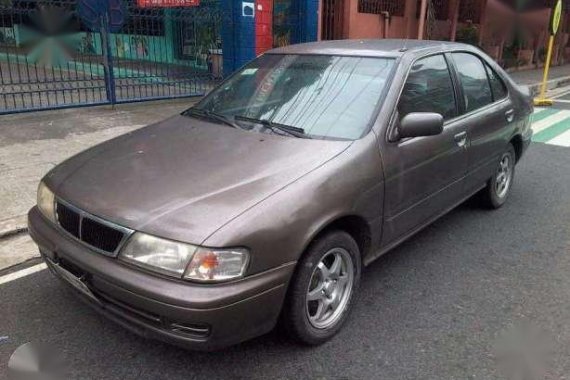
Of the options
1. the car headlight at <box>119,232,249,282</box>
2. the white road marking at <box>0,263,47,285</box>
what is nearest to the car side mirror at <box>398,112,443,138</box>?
the car headlight at <box>119,232,249,282</box>

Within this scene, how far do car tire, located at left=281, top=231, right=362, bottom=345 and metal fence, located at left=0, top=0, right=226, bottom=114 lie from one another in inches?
258

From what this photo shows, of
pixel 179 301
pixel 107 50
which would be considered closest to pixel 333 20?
pixel 107 50

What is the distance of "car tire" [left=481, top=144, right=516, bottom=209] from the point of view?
4.96 m

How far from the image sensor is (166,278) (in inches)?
94.7

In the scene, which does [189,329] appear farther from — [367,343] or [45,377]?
[367,343]

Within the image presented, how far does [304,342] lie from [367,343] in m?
0.38

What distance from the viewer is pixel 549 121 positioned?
32.0 feet

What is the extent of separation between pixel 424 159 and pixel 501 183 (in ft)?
6.36

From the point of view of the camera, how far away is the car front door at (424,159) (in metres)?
3.34

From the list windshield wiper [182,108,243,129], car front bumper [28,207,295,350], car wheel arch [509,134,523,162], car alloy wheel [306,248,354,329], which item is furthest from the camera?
car wheel arch [509,134,523,162]

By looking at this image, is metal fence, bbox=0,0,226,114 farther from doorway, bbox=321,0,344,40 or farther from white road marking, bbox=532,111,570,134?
white road marking, bbox=532,111,570,134

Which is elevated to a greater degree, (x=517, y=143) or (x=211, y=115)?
(x=211, y=115)

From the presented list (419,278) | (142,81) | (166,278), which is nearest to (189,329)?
(166,278)

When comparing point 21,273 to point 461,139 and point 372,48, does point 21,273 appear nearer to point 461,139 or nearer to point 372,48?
point 372,48
